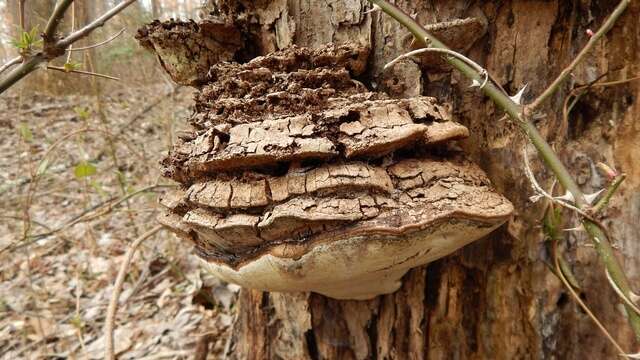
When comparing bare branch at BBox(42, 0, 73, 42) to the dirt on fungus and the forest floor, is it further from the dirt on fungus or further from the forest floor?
the forest floor

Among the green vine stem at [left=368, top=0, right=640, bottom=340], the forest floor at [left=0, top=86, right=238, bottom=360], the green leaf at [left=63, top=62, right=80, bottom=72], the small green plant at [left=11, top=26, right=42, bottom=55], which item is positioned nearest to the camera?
the green vine stem at [left=368, top=0, right=640, bottom=340]

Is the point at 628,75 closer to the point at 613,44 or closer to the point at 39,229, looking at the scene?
the point at 613,44

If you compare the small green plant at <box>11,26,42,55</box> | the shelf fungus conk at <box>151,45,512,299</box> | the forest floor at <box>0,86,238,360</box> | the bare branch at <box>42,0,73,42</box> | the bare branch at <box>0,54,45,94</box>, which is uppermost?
the bare branch at <box>42,0,73,42</box>

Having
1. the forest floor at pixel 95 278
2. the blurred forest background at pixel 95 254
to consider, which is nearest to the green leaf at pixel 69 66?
the blurred forest background at pixel 95 254

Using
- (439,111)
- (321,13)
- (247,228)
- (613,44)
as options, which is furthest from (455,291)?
(321,13)

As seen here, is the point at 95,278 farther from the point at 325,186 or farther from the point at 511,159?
the point at 511,159

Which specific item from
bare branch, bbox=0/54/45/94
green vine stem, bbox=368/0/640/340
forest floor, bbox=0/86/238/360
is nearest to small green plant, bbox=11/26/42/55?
bare branch, bbox=0/54/45/94

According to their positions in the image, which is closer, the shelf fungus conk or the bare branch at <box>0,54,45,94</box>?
the shelf fungus conk

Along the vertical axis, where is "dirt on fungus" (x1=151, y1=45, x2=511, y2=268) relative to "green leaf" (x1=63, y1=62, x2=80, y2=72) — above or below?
below
